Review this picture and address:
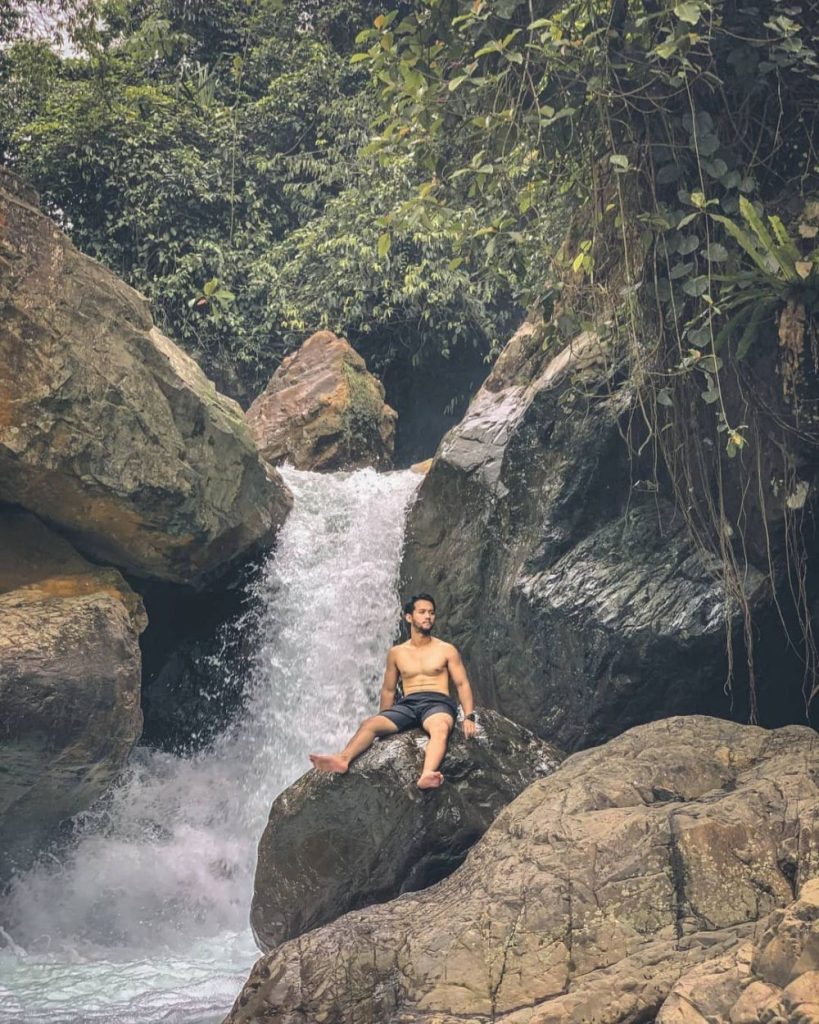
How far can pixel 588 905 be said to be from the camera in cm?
404

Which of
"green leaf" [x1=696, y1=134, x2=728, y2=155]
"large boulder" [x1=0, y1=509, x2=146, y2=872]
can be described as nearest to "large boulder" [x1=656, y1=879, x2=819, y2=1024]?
"green leaf" [x1=696, y1=134, x2=728, y2=155]

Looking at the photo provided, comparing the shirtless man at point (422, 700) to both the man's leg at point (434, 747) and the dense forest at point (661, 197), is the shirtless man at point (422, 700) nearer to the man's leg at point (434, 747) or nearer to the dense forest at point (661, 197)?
the man's leg at point (434, 747)

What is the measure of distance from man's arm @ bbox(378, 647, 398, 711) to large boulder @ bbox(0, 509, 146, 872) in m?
2.10

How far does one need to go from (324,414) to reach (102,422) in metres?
5.37

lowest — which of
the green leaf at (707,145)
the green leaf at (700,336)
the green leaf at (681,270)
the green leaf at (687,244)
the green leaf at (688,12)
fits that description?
the green leaf at (700,336)

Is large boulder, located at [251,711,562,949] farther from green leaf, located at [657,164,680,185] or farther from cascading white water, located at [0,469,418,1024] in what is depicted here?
green leaf, located at [657,164,680,185]

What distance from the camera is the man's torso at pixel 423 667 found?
6.38 metres

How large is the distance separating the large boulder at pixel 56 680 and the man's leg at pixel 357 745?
2.11 m

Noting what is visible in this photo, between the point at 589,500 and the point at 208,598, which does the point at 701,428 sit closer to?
the point at 589,500

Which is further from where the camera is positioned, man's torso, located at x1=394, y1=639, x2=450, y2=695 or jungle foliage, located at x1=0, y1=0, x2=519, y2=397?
jungle foliage, located at x1=0, y1=0, x2=519, y2=397

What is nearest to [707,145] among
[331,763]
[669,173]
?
[669,173]

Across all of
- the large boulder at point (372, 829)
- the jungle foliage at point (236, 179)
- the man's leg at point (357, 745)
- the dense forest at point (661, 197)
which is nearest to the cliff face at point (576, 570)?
the dense forest at point (661, 197)

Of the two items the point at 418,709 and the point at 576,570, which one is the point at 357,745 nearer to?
the point at 418,709

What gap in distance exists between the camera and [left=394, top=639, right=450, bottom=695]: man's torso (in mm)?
6379
